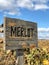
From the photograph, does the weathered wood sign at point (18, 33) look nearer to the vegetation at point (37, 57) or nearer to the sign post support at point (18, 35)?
the sign post support at point (18, 35)

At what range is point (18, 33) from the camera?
485 cm

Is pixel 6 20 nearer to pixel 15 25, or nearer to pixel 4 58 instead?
pixel 15 25

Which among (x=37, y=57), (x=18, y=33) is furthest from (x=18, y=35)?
(x=37, y=57)

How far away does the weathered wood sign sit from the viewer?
177 inches

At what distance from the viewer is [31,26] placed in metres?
5.23

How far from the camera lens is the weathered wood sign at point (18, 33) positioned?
449cm

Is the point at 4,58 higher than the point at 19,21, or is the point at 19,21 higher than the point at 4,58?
the point at 19,21

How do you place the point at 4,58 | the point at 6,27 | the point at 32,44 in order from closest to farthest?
the point at 6,27
the point at 32,44
the point at 4,58

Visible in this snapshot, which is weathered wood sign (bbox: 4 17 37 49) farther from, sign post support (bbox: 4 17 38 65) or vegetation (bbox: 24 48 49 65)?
vegetation (bbox: 24 48 49 65)

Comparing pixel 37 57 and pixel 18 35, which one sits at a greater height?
pixel 18 35

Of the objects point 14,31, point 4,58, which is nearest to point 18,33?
point 14,31

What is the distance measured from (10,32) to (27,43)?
0.71 m

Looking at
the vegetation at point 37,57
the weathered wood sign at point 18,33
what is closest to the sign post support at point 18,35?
the weathered wood sign at point 18,33

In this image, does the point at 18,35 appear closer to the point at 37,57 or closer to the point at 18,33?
the point at 18,33
